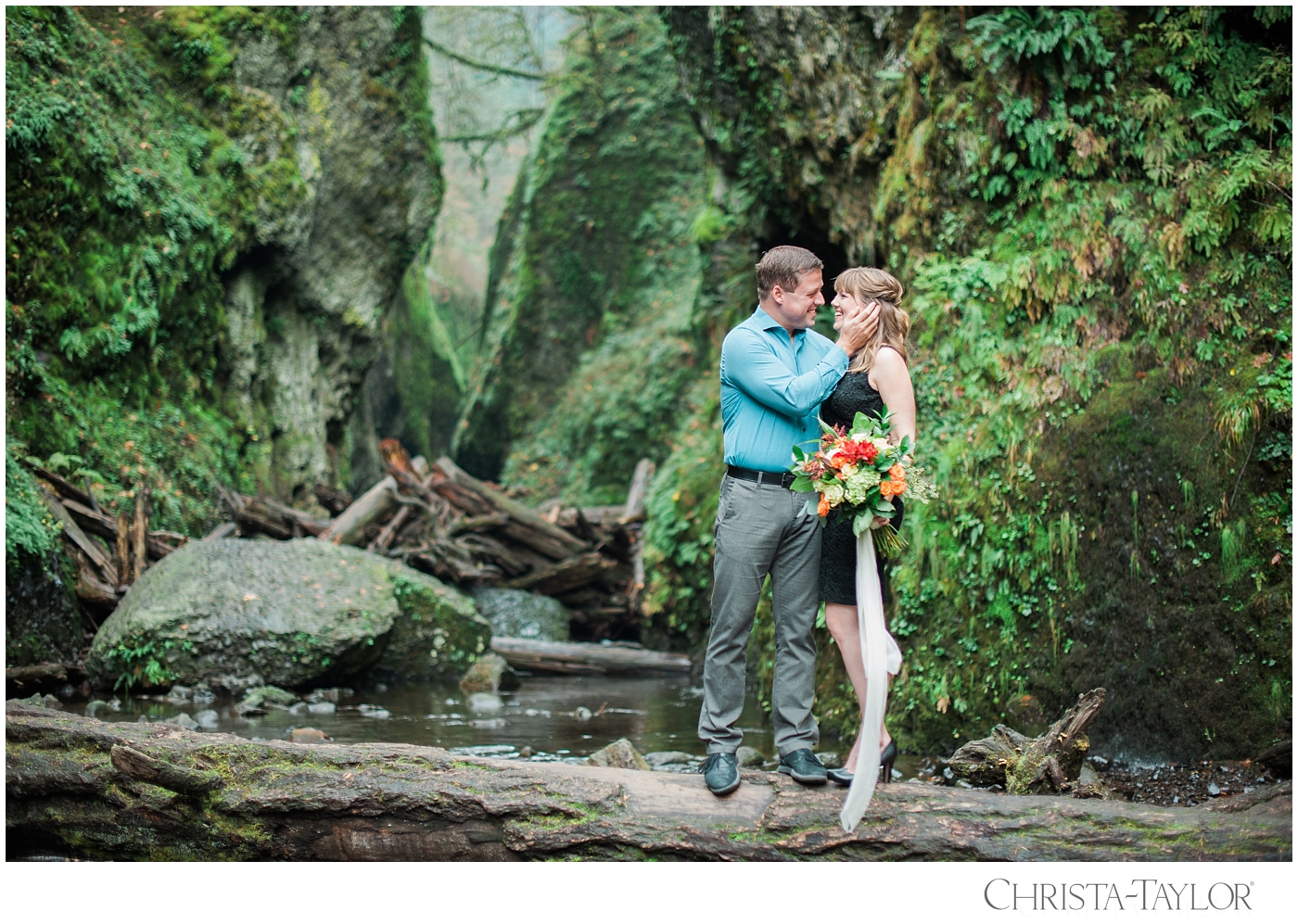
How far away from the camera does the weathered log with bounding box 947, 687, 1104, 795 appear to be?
4.90m

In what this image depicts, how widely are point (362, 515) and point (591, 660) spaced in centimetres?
396

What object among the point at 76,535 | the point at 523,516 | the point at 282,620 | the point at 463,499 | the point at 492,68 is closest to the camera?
the point at 282,620

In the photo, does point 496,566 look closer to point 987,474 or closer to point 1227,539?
point 987,474

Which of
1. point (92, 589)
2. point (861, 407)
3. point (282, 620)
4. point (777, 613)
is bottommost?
point (282, 620)

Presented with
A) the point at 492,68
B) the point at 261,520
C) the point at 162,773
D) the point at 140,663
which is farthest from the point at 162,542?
the point at 492,68

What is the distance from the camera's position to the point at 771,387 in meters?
4.20

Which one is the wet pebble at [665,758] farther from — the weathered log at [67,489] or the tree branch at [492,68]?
the tree branch at [492,68]

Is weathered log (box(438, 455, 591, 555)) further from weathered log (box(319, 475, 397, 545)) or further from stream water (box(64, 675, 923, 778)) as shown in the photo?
stream water (box(64, 675, 923, 778))

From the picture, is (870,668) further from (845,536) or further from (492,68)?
(492,68)

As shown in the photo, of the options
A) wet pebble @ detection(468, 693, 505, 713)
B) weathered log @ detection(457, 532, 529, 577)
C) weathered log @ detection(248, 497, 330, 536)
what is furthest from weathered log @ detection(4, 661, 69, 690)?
weathered log @ detection(457, 532, 529, 577)

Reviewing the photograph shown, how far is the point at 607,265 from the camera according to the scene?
75.4ft

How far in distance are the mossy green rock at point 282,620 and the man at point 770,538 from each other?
19.6 feet

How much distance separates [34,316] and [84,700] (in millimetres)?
4876

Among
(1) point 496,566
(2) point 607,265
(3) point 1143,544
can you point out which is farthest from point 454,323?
(3) point 1143,544
